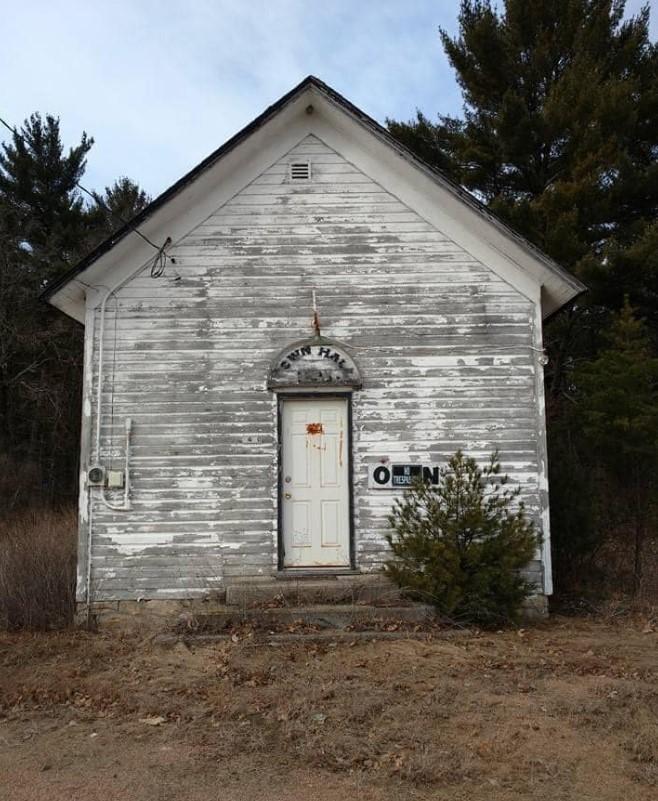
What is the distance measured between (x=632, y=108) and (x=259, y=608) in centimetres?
1681

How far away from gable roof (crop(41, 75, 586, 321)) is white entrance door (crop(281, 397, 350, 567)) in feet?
8.99

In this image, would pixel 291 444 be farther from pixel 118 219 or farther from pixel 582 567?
pixel 118 219

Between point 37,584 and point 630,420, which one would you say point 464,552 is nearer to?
point 630,420

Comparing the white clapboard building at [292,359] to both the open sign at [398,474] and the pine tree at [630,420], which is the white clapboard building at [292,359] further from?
the pine tree at [630,420]

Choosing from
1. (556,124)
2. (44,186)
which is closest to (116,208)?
(44,186)

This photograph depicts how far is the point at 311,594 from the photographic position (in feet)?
27.1

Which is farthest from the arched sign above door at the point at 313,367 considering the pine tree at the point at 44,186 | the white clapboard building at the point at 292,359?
the pine tree at the point at 44,186

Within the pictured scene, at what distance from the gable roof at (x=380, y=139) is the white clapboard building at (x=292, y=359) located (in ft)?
0.10

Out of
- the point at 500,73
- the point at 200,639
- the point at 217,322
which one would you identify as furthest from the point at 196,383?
the point at 500,73

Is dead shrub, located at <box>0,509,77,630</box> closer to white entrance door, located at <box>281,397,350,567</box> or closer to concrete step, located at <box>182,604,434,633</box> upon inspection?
concrete step, located at <box>182,604,434,633</box>

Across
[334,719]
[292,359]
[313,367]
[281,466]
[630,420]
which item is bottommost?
[334,719]

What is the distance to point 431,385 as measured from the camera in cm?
905

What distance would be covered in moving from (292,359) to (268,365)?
299 millimetres

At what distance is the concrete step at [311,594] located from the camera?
8211 mm
